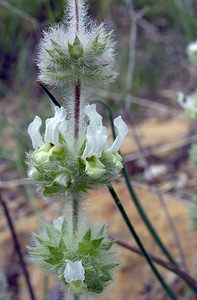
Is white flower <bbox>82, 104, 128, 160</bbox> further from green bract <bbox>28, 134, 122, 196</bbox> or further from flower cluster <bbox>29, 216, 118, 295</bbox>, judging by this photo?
flower cluster <bbox>29, 216, 118, 295</bbox>

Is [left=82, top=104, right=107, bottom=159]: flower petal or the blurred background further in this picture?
the blurred background

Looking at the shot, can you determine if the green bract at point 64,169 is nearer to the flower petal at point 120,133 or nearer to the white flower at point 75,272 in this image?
the flower petal at point 120,133

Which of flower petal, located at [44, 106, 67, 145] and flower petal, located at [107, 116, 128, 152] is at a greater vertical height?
flower petal, located at [44, 106, 67, 145]

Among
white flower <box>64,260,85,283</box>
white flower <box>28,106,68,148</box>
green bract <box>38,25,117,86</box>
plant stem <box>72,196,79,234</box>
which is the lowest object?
white flower <box>64,260,85,283</box>

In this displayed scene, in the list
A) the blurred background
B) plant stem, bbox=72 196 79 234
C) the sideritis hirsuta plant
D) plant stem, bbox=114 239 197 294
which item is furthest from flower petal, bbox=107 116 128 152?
plant stem, bbox=114 239 197 294

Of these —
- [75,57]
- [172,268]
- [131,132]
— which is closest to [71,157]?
[75,57]

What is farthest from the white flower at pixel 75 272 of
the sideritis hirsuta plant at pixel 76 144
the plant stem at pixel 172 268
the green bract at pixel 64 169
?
the plant stem at pixel 172 268

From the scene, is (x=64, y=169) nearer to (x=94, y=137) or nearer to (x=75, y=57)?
(x=94, y=137)
